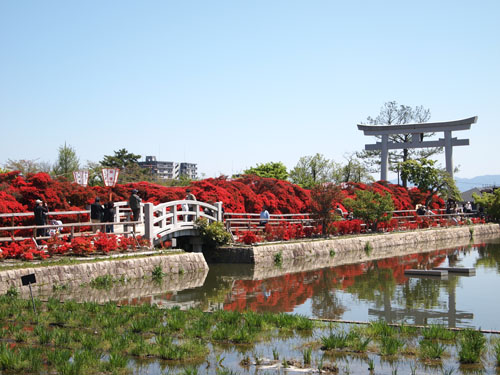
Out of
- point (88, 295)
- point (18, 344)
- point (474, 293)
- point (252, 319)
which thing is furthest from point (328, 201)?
point (18, 344)

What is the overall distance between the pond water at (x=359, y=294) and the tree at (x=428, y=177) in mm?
21496

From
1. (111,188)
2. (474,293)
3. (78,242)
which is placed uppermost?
(111,188)

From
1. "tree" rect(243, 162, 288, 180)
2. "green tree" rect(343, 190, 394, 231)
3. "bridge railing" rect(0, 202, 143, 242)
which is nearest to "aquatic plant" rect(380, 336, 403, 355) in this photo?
"bridge railing" rect(0, 202, 143, 242)

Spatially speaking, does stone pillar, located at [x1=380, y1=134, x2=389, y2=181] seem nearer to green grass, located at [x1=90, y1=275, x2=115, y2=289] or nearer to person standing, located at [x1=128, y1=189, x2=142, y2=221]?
person standing, located at [x1=128, y1=189, x2=142, y2=221]

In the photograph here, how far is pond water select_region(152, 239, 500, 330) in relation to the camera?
43.4ft

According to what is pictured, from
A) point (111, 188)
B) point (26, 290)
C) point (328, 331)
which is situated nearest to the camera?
point (328, 331)

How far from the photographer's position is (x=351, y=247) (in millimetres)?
28203

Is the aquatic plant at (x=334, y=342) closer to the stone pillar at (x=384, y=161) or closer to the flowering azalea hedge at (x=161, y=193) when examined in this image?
the flowering azalea hedge at (x=161, y=193)

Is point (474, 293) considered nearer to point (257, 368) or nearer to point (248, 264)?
point (248, 264)

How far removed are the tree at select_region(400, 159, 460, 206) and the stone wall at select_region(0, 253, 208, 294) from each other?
92.4ft

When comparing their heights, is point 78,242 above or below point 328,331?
above

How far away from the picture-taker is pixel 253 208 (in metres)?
31.0

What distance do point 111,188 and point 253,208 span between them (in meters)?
7.35

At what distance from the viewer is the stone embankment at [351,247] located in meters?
23.3
